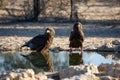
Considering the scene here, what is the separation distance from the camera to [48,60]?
13.0 metres

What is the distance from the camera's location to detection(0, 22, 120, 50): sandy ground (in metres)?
16.4

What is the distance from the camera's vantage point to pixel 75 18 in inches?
891

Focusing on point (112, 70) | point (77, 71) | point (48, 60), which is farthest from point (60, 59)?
point (77, 71)

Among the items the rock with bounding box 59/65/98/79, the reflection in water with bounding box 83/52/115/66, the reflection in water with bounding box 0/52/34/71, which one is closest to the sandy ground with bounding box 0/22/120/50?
the reflection in water with bounding box 83/52/115/66

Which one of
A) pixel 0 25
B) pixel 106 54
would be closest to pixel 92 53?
pixel 106 54

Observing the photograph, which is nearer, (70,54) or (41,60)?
(41,60)

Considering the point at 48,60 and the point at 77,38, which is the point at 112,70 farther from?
the point at 77,38

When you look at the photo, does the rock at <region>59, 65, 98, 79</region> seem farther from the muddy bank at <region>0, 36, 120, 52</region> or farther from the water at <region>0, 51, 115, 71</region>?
the muddy bank at <region>0, 36, 120, 52</region>

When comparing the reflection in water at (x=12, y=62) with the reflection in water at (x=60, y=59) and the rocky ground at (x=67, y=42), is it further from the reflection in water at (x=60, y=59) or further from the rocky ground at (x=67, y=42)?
the rocky ground at (x=67, y=42)

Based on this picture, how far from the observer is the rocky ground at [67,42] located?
8110 millimetres

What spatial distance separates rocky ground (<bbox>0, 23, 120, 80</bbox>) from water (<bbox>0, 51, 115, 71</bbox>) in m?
1.16

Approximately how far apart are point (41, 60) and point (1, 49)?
2.49 m

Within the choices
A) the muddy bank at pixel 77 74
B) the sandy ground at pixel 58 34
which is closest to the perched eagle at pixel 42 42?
the sandy ground at pixel 58 34

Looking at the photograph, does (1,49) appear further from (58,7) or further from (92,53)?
(58,7)
